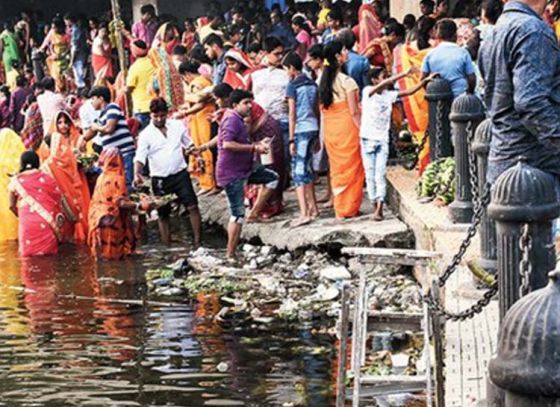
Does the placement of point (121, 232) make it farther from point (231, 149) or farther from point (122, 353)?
point (122, 353)

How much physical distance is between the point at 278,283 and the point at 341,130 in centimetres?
159

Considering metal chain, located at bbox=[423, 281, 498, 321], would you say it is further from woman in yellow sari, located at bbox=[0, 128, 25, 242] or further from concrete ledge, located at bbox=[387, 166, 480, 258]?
woman in yellow sari, located at bbox=[0, 128, 25, 242]

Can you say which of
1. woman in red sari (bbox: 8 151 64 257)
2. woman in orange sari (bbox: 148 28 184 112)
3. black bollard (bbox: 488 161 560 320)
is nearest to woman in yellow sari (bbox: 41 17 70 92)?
woman in orange sari (bbox: 148 28 184 112)

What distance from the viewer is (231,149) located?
1216 centimetres

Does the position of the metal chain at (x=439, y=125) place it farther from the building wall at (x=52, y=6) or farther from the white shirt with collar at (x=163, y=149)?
the building wall at (x=52, y=6)

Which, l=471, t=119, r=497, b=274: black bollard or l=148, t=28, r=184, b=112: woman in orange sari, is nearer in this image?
l=471, t=119, r=497, b=274: black bollard

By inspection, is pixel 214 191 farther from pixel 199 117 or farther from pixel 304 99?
pixel 304 99

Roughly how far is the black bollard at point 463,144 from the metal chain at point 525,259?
3504mm

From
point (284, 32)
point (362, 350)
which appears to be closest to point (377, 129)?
point (362, 350)

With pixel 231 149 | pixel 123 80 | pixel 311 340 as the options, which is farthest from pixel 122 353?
pixel 123 80

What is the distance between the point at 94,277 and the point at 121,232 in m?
0.93

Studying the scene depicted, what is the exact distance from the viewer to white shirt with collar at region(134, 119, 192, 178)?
13.2 meters

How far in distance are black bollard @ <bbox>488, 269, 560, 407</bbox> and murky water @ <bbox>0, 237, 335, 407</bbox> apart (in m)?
3.98

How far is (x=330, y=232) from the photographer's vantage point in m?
11.7
